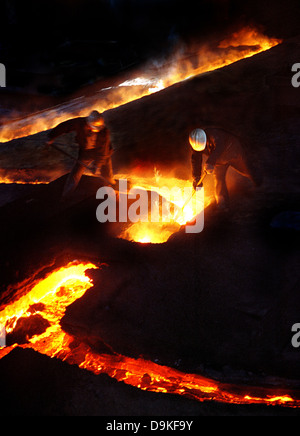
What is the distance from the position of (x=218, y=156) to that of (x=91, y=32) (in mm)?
12560

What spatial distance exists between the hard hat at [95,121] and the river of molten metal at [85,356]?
7.50ft

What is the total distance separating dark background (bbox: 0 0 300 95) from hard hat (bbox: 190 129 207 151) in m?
9.67

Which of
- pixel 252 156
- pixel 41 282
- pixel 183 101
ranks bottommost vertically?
pixel 41 282

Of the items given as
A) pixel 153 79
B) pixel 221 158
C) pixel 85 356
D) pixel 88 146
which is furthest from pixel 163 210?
pixel 153 79

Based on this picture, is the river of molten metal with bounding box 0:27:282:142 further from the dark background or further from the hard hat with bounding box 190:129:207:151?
the hard hat with bounding box 190:129:207:151

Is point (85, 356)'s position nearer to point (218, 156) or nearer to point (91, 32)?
point (218, 156)

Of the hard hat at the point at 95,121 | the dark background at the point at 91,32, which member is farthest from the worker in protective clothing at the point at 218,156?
the dark background at the point at 91,32

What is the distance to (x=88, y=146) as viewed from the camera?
19.3 feet

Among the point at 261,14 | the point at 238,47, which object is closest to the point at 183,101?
the point at 238,47

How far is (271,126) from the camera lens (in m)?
6.78

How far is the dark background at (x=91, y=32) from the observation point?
13242 mm
